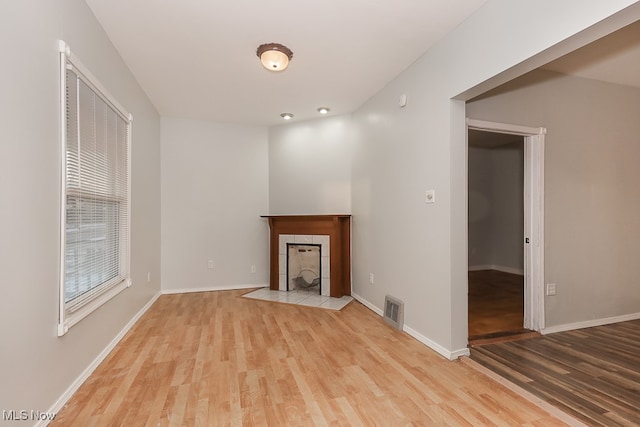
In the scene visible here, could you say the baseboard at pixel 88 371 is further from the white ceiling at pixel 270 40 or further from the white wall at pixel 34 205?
the white ceiling at pixel 270 40

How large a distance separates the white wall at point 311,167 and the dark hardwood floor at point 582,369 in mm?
2734

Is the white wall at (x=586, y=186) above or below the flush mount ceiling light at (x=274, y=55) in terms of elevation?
below

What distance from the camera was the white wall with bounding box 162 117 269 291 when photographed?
4.63m

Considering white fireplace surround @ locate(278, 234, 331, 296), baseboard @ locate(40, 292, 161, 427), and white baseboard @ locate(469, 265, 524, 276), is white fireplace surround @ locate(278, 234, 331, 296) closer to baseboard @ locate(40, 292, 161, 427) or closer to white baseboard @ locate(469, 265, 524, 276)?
baseboard @ locate(40, 292, 161, 427)

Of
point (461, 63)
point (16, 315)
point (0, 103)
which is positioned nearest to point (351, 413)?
point (16, 315)

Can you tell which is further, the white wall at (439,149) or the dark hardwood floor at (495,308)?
the dark hardwood floor at (495,308)

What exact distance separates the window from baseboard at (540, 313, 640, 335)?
157 inches

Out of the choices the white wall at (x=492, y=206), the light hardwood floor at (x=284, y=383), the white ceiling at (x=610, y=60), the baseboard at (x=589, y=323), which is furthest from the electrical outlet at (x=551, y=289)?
the white wall at (x=492, y=206)

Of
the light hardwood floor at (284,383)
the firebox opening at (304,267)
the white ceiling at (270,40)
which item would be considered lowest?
the light hardwood floor at (284,383)

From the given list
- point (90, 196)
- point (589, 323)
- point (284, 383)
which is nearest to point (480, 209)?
point (589, 323)

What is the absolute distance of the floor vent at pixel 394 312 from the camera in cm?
315

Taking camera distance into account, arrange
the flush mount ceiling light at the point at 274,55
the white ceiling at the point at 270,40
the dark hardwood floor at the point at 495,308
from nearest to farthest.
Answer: the white ceiling at the point at 270,40
the flush mount ceiling light at the point at 274,55
the dark hardwood floor at the point at 495,308

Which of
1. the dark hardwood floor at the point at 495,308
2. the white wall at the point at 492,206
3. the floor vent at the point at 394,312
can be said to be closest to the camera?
the dark hardwood floor at the point at 495,308

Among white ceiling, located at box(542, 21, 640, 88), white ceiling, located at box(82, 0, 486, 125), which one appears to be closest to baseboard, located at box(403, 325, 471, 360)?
white ceiling, located at box(82, 0, 486, 125)
